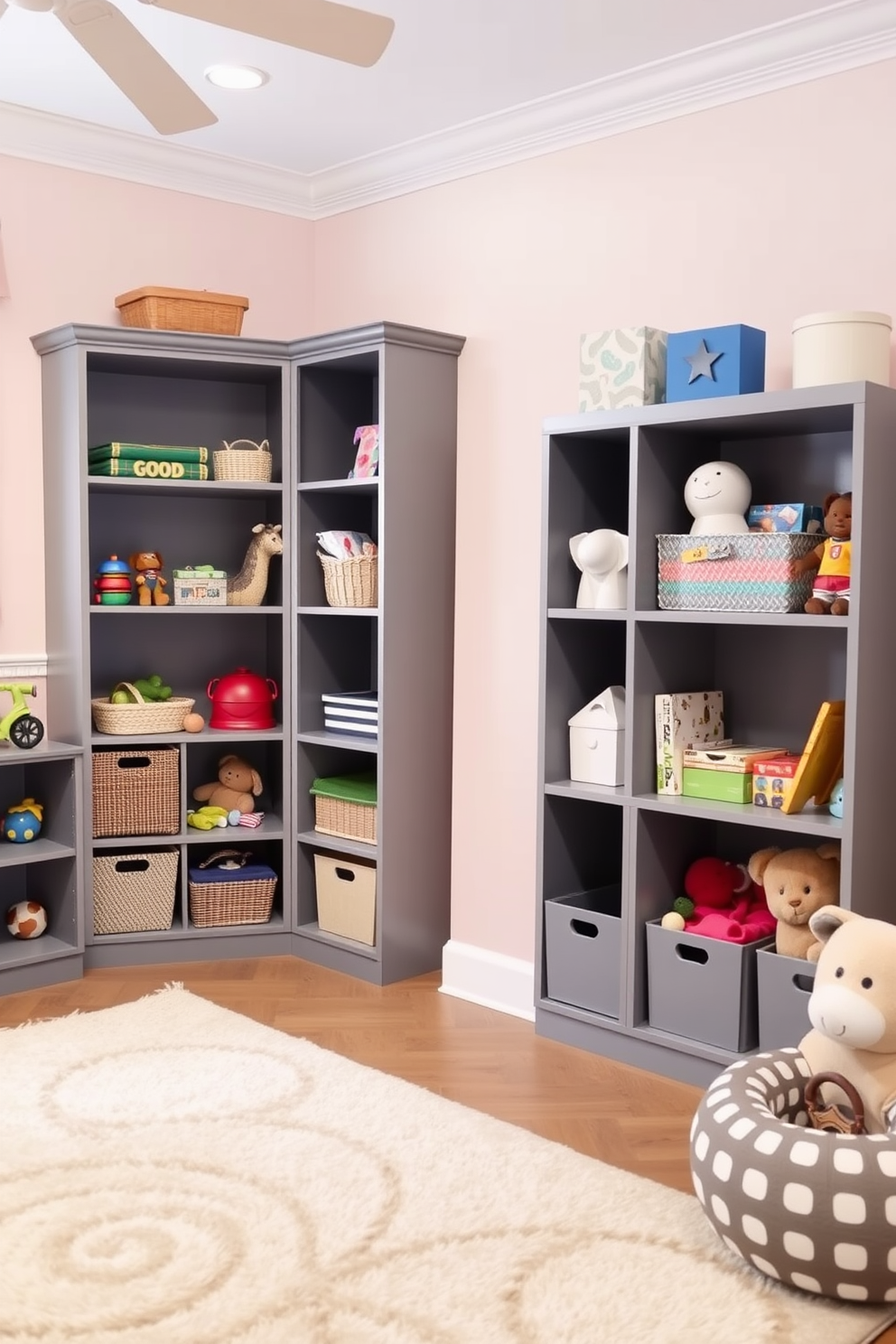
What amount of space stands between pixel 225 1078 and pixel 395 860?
98 cm

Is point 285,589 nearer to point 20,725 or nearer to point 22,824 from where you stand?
point 20,725

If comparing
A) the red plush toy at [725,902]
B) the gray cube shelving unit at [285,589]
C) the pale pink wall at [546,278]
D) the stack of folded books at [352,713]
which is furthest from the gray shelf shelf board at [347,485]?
the red plush toy at [725,902]

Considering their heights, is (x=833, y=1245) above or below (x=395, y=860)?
below

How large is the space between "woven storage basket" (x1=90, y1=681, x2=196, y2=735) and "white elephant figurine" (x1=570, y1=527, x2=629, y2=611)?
143 cm

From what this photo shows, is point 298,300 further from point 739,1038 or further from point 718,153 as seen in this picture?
A: point 739,1038

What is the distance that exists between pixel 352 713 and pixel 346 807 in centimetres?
28

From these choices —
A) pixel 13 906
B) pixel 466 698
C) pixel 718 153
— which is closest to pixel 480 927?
pixel 466 698

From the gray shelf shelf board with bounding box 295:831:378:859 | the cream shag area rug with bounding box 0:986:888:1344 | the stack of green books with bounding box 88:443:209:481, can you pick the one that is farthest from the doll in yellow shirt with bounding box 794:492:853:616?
the stack of green books with bounding box 88:443:209:481

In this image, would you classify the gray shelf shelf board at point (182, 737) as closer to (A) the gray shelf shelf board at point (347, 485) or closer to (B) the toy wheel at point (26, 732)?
(B) the toy wheel at point (26, 732)

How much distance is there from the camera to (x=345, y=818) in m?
3.93

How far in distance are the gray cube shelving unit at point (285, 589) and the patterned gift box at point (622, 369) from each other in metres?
0.71

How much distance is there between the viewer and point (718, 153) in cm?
323

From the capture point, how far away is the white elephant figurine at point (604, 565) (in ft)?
10.4

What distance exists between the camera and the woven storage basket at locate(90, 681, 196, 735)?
154 inches
